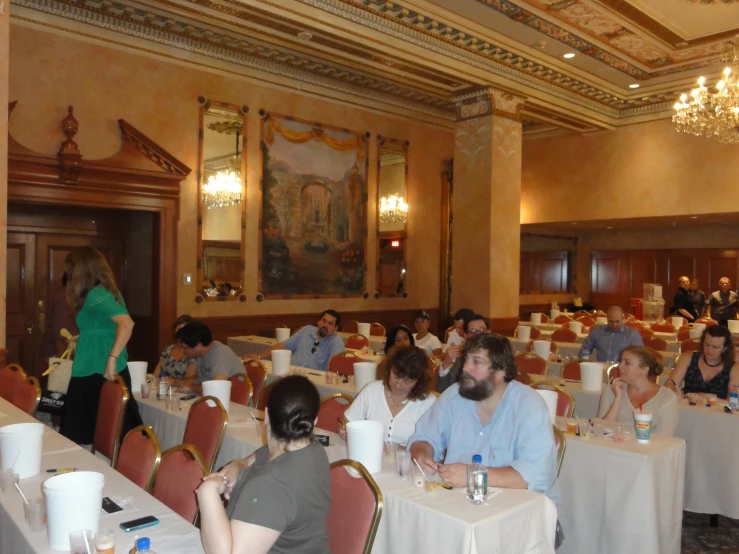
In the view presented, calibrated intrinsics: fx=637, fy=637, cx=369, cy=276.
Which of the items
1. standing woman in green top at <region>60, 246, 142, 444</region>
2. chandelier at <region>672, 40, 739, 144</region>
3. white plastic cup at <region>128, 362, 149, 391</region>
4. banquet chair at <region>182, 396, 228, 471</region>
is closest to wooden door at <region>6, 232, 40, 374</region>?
white plastic cup at <region>128, 362, 149, 391</region>

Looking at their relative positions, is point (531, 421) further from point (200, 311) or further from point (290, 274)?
point (290, 274)

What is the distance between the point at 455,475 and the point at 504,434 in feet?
1.19

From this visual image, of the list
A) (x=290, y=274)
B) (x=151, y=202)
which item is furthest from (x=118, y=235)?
(x=290, y=274)

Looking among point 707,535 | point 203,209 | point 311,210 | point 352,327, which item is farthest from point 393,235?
point 707,535

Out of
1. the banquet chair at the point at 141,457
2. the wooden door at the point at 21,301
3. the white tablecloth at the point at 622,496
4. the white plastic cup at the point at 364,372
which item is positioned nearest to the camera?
the banquet chair at the point at 141,457

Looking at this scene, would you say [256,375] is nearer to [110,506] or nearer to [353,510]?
[110,506]

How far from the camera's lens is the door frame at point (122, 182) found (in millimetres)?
7043

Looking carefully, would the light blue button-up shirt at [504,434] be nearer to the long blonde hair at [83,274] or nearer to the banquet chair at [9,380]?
the long blonde hair at [83,274]

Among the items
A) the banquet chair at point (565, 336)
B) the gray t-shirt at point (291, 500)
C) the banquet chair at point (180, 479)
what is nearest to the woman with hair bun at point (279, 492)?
the gray t-shirt at point (291, 500)

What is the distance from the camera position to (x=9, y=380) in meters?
4.62

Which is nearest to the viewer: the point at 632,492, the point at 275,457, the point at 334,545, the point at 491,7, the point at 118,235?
the point at 275,457

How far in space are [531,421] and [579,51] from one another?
26.6 ft

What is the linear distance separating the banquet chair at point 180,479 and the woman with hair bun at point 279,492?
0.86 ft

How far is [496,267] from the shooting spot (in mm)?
9742
